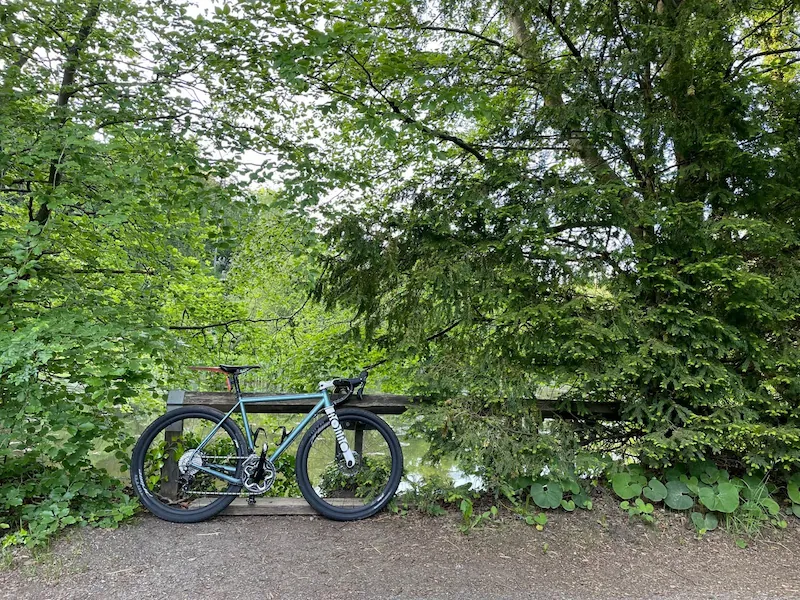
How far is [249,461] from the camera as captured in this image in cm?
309

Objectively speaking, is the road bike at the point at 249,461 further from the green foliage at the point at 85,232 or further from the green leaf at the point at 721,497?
the green leaf at the point at 721,497

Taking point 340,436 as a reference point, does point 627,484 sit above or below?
below

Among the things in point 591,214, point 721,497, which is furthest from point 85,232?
point 721,497

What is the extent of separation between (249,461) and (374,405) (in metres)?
0.92

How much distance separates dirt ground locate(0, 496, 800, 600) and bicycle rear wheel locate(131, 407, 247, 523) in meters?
0.11

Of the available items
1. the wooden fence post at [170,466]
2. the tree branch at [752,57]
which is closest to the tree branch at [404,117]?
the tree branch at [752,57]

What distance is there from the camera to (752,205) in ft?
10.9

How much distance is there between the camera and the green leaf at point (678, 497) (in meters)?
3.20

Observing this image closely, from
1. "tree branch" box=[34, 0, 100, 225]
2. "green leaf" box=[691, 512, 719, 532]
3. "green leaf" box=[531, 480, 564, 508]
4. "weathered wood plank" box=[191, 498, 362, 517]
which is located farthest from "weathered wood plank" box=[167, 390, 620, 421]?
"tree branch" box=[34, 0, 100, 225]

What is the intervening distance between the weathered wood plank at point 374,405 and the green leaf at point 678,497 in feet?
1.76

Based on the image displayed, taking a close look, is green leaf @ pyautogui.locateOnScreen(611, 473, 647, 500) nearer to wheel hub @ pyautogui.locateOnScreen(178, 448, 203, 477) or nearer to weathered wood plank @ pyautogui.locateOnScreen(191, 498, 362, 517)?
weathered wood plank @ pyautogui.locateOnScreen(191, 498, 362, 517)

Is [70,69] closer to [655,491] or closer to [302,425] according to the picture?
[302,425]

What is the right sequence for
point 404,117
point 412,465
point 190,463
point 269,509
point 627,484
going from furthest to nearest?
1. point 412,465
2. point 404,117
3. point 627,484
4. point 269,509
5. point 190,463

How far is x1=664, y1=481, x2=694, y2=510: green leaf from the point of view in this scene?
320cm
